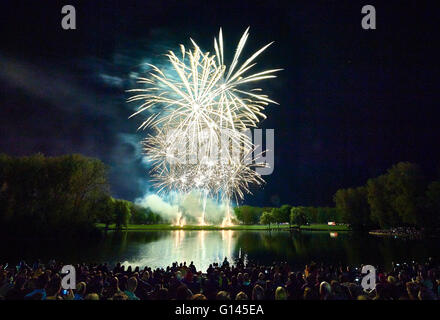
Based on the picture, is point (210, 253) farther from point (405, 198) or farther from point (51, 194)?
point (405, 198)

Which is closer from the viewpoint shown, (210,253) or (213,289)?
(213,289)

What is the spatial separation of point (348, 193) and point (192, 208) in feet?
299

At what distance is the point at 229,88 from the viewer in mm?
15680

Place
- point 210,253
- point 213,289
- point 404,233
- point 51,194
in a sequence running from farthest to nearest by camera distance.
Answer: point 404,233 < point 51,194 < point 210,253 < point 213,289

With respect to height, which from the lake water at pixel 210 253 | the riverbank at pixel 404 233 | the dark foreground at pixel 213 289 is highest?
the dark foreground at pixel 213 289

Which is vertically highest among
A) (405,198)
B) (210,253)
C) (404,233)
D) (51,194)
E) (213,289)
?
(213,289)

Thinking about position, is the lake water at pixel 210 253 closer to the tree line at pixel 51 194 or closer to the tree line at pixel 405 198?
the tree line at pixel 51 194

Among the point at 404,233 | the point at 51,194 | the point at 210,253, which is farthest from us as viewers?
the point at 404,233

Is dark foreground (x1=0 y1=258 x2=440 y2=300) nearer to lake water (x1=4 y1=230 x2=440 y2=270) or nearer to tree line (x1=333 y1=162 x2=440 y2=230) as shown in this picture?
lake water (x1=4 y1=230 x2=440 y2=270)

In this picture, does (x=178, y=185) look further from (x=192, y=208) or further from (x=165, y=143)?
(x=192, y=208)

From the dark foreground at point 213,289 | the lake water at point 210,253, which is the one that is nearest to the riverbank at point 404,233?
the lake water at point 210,253

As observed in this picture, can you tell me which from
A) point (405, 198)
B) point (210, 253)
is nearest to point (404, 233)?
point (405, 198)

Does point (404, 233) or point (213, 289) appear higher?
point (213, 289)
